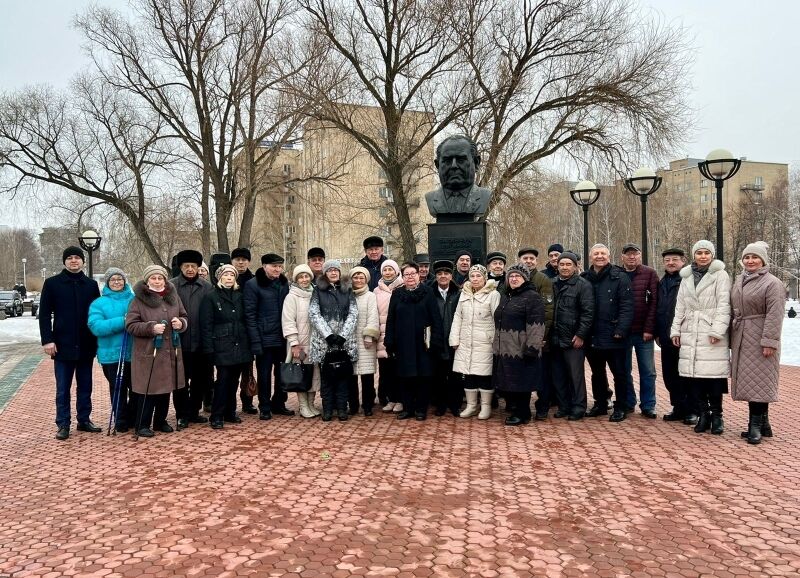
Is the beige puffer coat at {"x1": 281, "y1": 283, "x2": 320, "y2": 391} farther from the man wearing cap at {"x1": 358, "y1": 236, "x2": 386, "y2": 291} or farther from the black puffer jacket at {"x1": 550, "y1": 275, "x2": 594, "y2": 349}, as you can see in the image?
the black puffer jacket at {"x1": 550, "y1": 275, "x2": 594, "y2": 349}

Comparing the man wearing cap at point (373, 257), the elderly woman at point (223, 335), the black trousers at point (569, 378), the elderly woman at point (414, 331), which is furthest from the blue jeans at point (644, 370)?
the elderly woman at point (223, 335)

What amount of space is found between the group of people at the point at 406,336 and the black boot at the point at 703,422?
17 mm

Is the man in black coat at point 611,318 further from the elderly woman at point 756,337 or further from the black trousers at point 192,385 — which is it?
the black trousers at point 192,385

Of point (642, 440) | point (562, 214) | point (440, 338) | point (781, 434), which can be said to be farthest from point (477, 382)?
point (562, 214)

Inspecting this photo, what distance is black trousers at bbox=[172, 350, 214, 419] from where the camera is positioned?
699 centimetres

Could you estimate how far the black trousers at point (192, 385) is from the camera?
6988 mm

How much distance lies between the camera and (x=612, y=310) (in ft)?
22.9

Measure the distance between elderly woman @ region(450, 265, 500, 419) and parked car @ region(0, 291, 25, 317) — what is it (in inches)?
1407

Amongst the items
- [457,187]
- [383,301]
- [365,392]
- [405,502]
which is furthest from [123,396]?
[457,187]

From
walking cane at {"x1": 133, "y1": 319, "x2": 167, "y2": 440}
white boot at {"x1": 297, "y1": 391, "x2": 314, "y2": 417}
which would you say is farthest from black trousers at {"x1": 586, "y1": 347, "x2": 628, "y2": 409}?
walking cane at {"x1": 133, "y1": 319, "x2": 167, "y2": 440}

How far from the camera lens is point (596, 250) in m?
7.21

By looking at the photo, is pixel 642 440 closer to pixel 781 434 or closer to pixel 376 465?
pixel 781 434

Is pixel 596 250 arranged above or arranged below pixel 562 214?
below

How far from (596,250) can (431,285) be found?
198 cm
